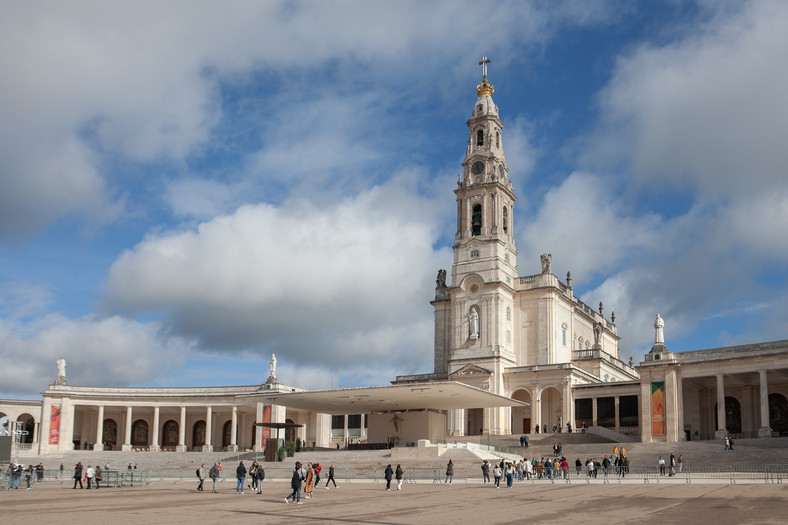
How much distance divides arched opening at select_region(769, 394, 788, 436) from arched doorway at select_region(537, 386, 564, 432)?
15949mm

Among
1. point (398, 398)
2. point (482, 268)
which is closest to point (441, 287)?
point (482, 268)

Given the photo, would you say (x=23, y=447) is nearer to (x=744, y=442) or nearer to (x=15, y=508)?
(x=15, y=508)

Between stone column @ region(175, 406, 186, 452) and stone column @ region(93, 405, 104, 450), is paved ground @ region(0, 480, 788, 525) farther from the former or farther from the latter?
stone column @ region(93, 405, 104, 450)

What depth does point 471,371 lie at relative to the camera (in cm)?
6869

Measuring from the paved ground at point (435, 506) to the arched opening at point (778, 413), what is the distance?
2665 cm

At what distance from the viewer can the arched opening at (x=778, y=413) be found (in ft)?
188

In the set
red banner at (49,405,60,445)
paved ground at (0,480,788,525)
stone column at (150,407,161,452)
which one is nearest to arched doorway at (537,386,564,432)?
paved ground at (0,480,788,525)

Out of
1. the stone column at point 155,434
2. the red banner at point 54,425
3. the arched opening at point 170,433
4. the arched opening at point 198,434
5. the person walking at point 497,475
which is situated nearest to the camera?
the person walking at point 497,475

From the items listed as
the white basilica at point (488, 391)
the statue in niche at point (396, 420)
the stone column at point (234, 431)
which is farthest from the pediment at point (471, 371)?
the stone column at point (234, 431)

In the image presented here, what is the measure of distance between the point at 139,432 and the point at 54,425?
10.7 metres

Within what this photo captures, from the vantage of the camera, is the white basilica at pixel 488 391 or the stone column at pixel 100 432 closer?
the white basilica at pixel 488 391

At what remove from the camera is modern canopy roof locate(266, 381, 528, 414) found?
53062 millimetres

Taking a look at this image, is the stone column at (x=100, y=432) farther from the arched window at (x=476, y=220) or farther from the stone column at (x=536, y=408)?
the stone column at (x=536, y=408)

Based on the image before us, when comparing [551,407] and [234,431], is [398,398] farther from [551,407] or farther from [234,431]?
[234,431]
